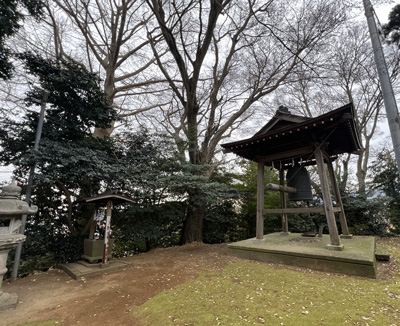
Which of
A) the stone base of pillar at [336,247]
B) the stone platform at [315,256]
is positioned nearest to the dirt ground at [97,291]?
the stone platform at [315,256]

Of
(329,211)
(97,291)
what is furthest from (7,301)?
(329,211)

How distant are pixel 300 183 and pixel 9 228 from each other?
6552 millimetres

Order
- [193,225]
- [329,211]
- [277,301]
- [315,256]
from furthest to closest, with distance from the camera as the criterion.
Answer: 1. [193,225]
2. [329,211]
3. [315,256]
4. [277,301]

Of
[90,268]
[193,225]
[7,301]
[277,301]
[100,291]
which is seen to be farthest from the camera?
[193,225]

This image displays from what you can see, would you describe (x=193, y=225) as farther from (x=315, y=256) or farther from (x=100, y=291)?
(x=100, y=291)

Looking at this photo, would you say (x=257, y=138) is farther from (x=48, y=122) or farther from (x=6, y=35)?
(x=6, y=35)

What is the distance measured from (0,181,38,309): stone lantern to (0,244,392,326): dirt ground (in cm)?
20

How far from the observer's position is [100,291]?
10.5 ft

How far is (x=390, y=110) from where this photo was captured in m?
2.35

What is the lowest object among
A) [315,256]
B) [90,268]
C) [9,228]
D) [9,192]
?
[90,268]

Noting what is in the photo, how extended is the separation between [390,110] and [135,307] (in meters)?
4.15

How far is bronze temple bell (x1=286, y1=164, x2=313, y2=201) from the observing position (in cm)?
549

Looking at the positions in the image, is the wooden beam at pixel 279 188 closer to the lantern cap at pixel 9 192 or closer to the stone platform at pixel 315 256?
the stone platform at pixel 315 256

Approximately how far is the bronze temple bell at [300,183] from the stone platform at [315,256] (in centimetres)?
126
